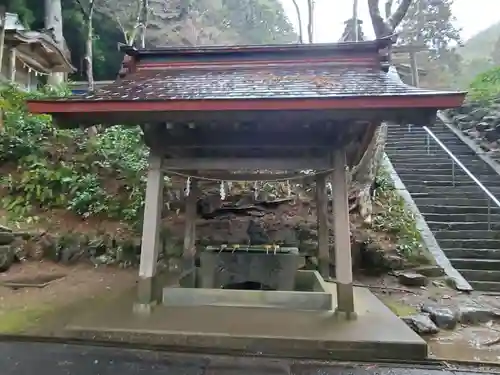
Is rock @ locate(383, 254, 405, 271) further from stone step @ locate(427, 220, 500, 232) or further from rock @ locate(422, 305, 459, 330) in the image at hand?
rock @ locate(422, 305, 459, 330)

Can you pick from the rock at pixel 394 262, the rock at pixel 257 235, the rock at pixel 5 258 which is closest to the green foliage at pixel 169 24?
the rock at pixel 5 258

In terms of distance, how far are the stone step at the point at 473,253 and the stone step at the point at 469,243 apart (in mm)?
150

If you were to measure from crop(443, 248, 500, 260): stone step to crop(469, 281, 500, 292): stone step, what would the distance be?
2.24 feet

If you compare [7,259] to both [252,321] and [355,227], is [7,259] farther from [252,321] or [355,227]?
[355,227]

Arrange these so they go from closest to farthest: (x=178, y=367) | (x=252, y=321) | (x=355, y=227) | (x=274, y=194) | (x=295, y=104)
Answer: (x=178, y=367) < (x=295, y=104) < (x=252, y=321) < (x=355, y=227) < (x=274, y=194)

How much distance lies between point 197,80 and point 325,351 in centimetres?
343

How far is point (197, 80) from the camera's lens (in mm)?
4969

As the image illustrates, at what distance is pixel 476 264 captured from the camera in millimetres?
6496

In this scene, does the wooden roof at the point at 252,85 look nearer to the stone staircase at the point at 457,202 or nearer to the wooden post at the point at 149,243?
the wooden post at the point at 149,243

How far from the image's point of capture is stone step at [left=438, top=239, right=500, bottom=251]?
682cm

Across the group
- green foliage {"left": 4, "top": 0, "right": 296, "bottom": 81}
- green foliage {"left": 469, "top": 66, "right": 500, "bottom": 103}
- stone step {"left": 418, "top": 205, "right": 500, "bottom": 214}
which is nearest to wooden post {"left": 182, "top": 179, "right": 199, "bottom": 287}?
stone step {"left": 418, "top": 205, "right": 500, "bottom": 214}

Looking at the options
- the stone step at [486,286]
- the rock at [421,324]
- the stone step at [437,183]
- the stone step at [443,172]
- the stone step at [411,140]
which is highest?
the stone step at [411,140]

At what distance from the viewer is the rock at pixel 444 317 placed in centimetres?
454

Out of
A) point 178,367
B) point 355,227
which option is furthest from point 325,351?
point 355,227
